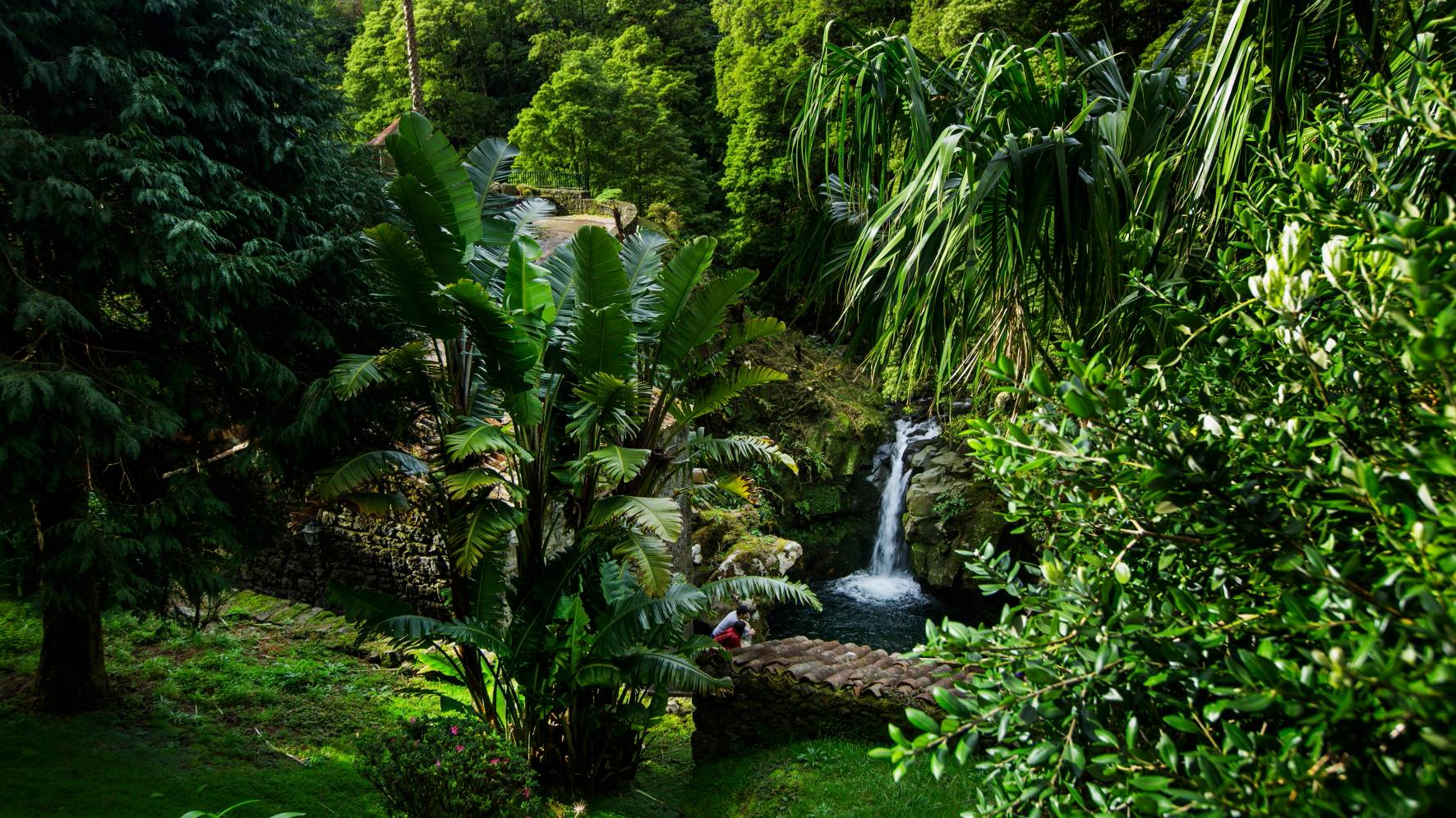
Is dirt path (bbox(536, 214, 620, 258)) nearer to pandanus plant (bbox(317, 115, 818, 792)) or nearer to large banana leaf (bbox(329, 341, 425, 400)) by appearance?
pandanus plant (bbox(317, 115, 818, 792))

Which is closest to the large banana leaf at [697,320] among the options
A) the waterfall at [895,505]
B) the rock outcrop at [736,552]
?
the rock outcrop at [736,552]

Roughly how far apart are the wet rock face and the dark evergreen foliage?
11.9m

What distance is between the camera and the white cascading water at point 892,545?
15.5 meters

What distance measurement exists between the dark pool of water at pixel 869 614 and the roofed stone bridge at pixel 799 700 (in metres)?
5.89

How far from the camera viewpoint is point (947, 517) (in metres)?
15.1

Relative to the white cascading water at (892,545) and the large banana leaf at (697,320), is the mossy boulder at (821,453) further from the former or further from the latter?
the large banana leaf at (697,320)

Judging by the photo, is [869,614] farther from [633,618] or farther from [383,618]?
[383,618]

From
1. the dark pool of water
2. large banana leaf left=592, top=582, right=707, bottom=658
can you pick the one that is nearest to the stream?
the dark pool of water

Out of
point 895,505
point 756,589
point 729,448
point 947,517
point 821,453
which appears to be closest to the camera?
point 729,448

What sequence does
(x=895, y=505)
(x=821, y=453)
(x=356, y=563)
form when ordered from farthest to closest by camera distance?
(x=821, y=453) < (x=895, y=505) < (x=356, y=563)

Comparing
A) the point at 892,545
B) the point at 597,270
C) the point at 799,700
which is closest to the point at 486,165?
the point at 597,270

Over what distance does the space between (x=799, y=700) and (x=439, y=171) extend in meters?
5.36

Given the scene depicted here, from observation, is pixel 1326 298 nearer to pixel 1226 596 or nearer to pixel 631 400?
pixel 1226 596

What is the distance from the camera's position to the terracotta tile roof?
6961mm
